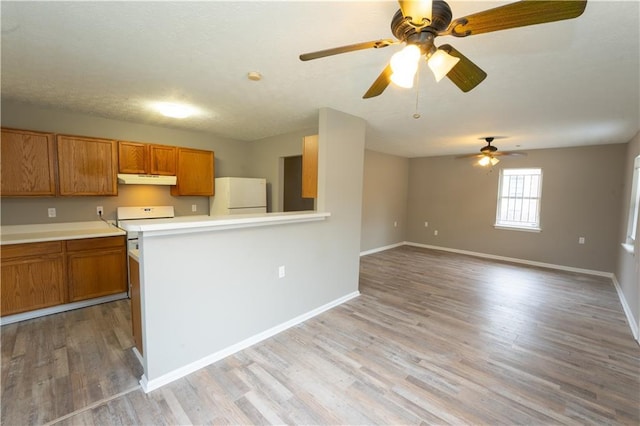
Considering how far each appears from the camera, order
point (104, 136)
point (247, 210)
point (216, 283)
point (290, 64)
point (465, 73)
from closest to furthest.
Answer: point (465, 73), point (290, 64), point (216, 283), point (104, 136), point (247, 210)

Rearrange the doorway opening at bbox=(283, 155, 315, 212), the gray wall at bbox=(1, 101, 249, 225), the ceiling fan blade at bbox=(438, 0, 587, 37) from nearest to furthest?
1. the ceiling fan blade at bbox=(438, 0, 587, 37)
2. the gray wall at bbox=(1, 101, 249, 225)
3. the doorway opening at bbox=(283, 155, 315, 212)

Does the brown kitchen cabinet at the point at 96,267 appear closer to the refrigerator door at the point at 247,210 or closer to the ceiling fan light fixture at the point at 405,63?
the refrigerator door at the point at 247,210

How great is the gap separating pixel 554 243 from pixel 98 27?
294 inches

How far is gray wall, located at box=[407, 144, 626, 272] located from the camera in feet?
16.4

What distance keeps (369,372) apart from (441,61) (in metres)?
2.26

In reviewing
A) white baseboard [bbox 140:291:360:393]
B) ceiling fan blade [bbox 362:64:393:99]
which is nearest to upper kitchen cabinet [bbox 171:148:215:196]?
white baseboard [bbox 140:291:360:393]

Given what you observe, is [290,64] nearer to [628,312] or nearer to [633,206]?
[628,312]

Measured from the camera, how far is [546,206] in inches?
221

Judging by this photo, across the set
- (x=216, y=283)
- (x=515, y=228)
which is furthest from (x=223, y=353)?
(x=515, y=228)

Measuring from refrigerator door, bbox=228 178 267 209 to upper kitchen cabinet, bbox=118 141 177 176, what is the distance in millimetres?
947

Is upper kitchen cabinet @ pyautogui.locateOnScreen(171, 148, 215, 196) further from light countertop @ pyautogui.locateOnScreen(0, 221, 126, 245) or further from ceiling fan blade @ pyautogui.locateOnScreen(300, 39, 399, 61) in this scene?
ceiling fan blade @ pyautogui.locateOnScreen(300, 39, 399, 61)

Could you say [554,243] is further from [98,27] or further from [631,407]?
[98,27]

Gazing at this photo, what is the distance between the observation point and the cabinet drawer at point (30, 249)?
2785 mm

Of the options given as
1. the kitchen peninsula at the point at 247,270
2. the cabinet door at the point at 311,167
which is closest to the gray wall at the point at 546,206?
the kitchen peninsula at the point at 247,270
